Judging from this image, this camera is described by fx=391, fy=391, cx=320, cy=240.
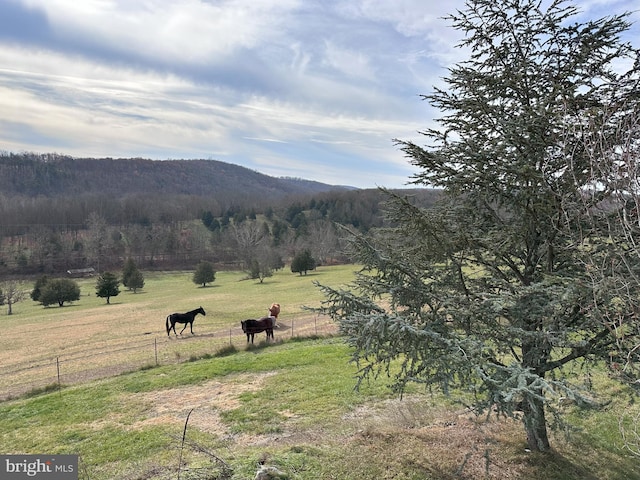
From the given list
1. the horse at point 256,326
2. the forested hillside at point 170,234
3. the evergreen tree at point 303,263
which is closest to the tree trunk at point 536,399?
the horse at point 256,326

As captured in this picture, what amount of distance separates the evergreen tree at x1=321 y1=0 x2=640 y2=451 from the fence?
15722mm

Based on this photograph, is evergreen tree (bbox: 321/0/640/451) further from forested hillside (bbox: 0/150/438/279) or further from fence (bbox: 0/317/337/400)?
forested hillside (bbox: 0/150/438/279)

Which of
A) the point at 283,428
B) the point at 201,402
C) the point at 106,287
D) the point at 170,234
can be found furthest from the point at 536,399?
the point at 170,234

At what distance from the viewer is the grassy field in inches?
287

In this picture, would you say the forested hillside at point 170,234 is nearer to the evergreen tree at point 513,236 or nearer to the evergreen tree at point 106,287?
the evergreen tree at point 106,287

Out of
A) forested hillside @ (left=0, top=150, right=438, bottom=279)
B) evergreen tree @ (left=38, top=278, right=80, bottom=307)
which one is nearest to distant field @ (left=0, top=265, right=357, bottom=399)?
evergreen tree @ (left=38, top=278, right=80, bottom=307)

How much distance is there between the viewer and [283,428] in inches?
416

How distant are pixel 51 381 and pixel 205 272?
156 feet

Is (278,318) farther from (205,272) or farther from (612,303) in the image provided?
(205,272)

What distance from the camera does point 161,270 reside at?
93438 mm

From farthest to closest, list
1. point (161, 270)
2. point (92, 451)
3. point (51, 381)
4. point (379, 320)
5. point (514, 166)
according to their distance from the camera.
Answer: point (161, 270)
point (51, 381)
point (92, 451)
point (514, 166)
point (379, 320)

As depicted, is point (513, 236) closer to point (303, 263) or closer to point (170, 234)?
point (303, 263)

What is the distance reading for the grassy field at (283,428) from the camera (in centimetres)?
729

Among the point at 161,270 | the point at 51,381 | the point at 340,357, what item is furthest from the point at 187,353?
the point at 161,270
